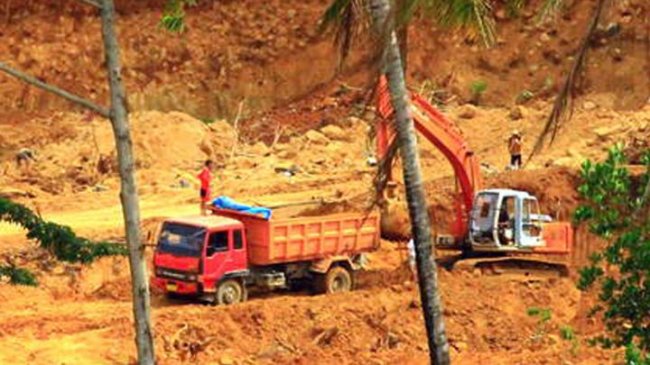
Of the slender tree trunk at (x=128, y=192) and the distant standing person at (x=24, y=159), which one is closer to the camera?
the slender tree trunk at (x=128, y=192)

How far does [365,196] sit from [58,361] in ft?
39.6

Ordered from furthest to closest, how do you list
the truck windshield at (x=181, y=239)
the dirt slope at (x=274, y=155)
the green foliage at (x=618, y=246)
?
the truck windshield at (x=181, y=239)
the dirt slope at (x=274, y=155)
the green foliage at (x=618, y=246)

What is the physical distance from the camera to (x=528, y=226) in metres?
26.9

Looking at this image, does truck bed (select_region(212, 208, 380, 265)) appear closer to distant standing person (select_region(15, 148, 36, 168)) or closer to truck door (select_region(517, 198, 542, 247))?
truck door (select_region(517, 198, 542, 247))

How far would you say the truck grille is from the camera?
24.8m

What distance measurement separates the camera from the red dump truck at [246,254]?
24.8m

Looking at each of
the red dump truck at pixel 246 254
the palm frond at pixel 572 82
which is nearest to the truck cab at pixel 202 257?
the red dump truck at pixel 246 254

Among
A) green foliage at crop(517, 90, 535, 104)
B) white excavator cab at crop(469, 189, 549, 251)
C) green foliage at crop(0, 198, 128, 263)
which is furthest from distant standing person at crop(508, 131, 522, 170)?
green foliage at crop(0, 198, 128, 263)

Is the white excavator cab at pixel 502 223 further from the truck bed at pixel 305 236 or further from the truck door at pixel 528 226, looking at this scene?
the truck bed at pixel 305 236

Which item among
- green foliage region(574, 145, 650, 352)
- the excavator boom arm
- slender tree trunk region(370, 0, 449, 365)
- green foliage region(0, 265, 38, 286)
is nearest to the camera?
green foliage region(574, 145, 650, 352)

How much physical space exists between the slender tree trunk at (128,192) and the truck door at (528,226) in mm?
15510

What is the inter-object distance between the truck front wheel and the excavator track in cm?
417

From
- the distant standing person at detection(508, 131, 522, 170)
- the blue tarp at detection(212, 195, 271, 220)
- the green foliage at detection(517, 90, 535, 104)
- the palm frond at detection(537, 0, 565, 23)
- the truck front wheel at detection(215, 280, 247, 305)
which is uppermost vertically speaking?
the green foliage at detection(517, 90, 535, 104)

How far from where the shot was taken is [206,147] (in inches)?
1540
